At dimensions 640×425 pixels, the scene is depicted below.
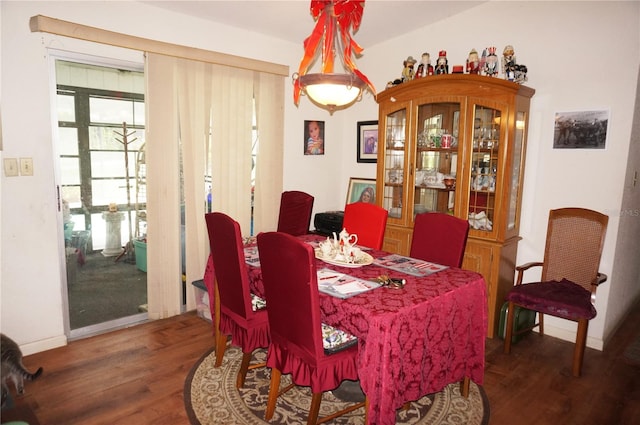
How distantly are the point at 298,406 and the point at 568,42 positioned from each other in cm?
315

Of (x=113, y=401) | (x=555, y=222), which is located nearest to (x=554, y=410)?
(x=555, y=222)

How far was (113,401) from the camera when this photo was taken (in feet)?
7.59

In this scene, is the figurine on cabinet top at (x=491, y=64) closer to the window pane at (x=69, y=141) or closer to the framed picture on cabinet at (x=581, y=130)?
the framed picture on cabinet at (x=581, y=130)

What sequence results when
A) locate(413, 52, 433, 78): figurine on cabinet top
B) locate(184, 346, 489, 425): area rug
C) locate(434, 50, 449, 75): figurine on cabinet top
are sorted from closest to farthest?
locate(184, 346, 489, 425): area rug, locate(434, 50, 449, 75): figurine on cabinet top, locate(413, 52, 433, 78): figurine on cabinet top

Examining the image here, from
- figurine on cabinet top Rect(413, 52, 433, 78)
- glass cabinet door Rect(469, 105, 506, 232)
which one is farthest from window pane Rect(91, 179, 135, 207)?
glass cabinet door Rect(469, 105, 506, 232)

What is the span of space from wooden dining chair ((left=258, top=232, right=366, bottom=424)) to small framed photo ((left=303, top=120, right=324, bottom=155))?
2.54 m

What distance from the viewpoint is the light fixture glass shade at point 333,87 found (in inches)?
81.3

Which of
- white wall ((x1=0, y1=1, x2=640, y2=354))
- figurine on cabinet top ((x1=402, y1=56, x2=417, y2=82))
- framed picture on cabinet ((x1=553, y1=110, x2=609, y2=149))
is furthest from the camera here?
figurine on cabinet top ((x1=402, y1=56, x2=417, y2=82))

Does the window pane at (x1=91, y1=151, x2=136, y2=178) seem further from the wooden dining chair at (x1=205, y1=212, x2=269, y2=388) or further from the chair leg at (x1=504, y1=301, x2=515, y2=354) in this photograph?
the chair leg at (x1=504, y1=301, x2=515, y2=354)

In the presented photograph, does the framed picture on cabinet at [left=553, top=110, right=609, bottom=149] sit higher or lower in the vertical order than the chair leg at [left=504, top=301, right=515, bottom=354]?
higher

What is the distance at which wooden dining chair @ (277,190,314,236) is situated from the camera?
3500mm

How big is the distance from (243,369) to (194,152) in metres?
1.87

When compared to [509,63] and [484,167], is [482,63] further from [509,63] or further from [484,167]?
[484,167]

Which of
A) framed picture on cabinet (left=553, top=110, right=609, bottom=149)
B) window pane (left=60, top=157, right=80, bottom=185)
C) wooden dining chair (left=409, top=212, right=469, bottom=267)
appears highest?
framed picture on cabinet (left=553, top=110, right=609, bottom=149)
